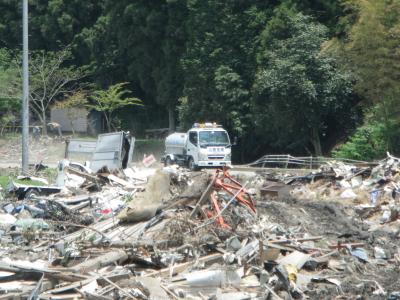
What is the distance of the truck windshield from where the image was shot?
4162cm

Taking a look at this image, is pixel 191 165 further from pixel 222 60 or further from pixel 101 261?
pixel 101 261

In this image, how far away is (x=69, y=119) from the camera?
6675cm

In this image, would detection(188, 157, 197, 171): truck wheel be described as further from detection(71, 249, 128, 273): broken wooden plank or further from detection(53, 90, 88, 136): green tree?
detection(71, 249, 128, 273): broken wooden plank

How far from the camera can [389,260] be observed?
15992 millimetres

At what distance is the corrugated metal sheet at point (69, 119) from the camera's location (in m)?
66.1

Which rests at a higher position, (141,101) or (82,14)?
(82,14)

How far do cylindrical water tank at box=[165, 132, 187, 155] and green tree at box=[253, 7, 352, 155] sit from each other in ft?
15.7

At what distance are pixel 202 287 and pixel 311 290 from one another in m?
1.71

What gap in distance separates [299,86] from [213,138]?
5.26 meters

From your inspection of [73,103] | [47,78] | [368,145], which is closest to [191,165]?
[368,145]

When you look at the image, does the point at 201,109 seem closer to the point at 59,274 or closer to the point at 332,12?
the point at 332,12

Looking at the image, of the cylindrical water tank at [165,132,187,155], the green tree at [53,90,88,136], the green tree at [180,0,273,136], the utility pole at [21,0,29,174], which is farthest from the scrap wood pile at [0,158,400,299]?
the green tree at [53,90,88,136]

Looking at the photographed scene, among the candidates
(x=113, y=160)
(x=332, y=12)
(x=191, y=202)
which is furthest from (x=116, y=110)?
(x=191, y=202)

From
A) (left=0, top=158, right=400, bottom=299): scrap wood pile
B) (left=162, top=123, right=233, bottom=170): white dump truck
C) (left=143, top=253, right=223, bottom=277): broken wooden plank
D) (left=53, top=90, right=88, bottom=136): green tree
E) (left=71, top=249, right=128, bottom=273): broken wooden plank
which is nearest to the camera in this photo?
(left=0, top=158, right=400, bottom=299): scrap wood pile
